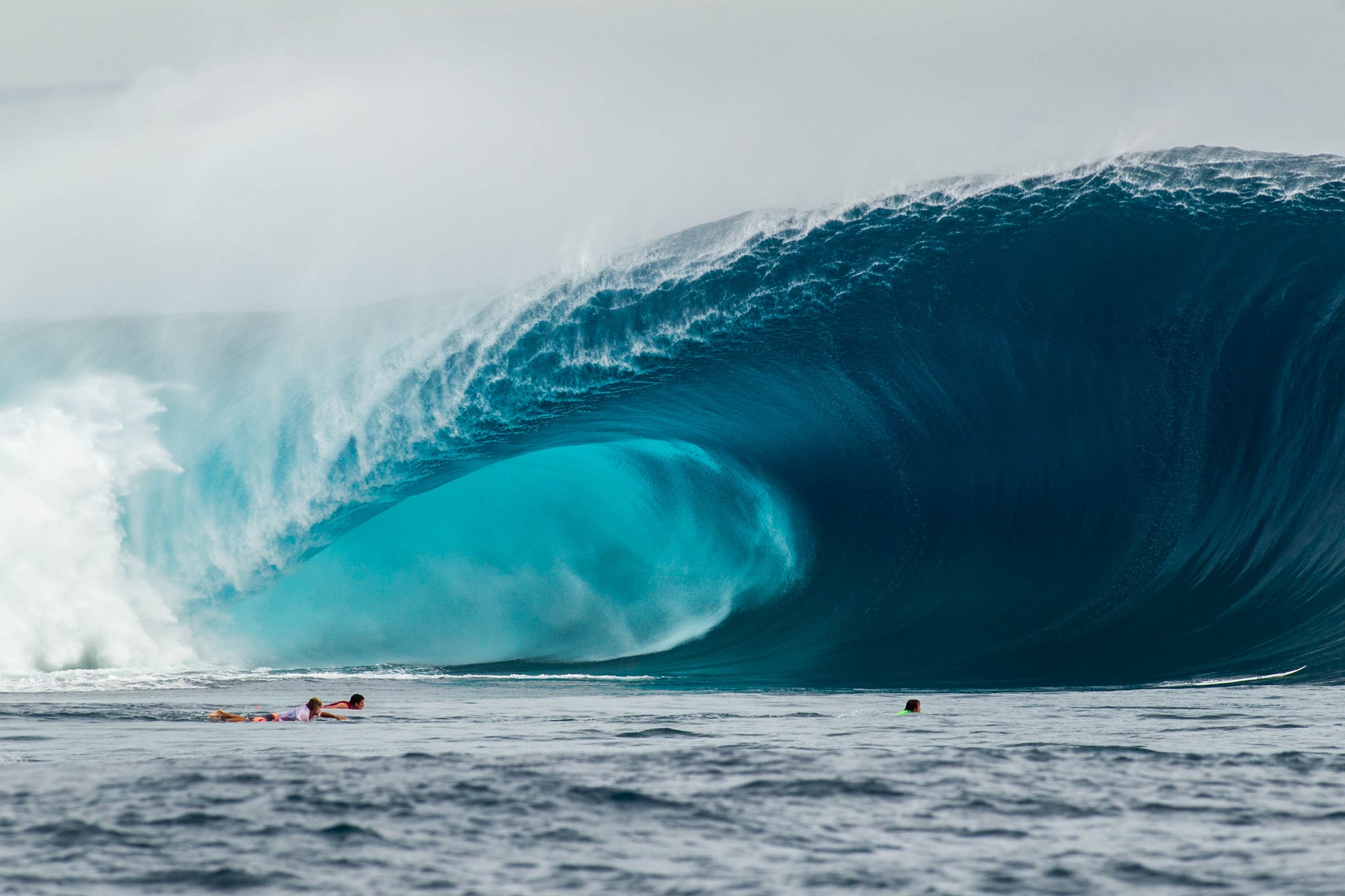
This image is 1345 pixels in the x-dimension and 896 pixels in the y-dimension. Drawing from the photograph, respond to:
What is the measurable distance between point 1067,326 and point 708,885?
11.9 metres

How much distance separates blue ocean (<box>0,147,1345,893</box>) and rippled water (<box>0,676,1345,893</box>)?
574 mm

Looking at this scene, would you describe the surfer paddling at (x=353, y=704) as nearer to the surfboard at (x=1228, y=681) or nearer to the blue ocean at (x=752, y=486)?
the blue ocean at (x=752, y=486)

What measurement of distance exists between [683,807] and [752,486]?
41.9 feet

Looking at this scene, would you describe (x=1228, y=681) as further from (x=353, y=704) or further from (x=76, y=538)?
(x=76, y=538)

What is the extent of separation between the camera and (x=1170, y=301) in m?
13.6

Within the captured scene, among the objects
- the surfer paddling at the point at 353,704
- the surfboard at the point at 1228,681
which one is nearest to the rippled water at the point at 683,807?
the surfer paddling at the point at 353,704

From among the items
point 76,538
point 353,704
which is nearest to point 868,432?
point 353,704

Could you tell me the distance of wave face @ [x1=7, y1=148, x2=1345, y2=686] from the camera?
509 inches

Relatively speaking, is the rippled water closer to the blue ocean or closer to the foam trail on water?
the blue ocean

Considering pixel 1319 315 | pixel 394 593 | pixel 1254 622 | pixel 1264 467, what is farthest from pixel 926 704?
pixel 394 593

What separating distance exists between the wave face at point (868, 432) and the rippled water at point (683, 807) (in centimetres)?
559

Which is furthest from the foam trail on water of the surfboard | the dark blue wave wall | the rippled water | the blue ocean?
the surfboard

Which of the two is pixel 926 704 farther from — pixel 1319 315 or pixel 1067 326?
pixel 1319 315

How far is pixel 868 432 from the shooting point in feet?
49.2
